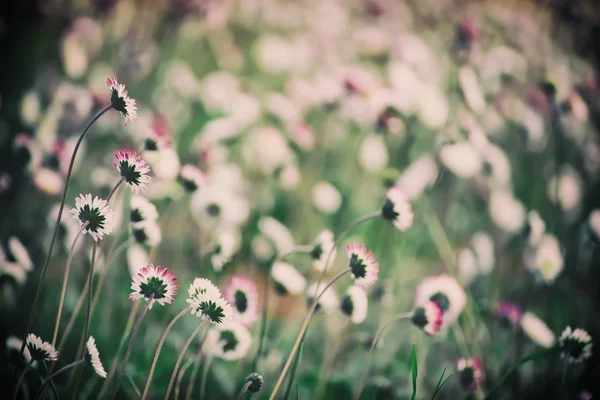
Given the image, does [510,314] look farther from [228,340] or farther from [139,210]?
[139,210]

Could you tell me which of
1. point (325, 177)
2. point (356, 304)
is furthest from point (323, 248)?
point (325, 177)

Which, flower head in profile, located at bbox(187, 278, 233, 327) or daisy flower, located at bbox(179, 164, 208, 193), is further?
daisy flower, located at bbox(179, 164, 208, 193)

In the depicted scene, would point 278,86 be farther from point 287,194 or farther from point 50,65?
point 50,65

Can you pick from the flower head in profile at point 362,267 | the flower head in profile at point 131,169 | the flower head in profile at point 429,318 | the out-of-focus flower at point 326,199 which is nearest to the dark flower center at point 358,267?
the flower head in profile at point 362,267

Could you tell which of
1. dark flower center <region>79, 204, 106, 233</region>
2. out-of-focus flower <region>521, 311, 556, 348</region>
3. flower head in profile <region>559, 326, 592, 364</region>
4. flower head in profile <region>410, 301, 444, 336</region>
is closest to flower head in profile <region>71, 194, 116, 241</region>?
dark flower center <region>79, 204, 106, 233</region>

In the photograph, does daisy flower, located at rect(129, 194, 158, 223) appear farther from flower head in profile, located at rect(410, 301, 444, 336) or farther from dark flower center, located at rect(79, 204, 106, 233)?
flower head in profile, located at rect(410, 301, 444, 336)

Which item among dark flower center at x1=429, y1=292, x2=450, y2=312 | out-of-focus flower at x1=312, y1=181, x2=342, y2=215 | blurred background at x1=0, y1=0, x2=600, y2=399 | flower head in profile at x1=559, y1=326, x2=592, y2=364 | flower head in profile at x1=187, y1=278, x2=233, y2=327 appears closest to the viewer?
flower head in profile at x1=187, y1=278, x2=233, y2=327

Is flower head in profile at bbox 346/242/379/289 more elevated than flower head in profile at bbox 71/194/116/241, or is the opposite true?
flower head in profile at bbox 346/242/379/289
